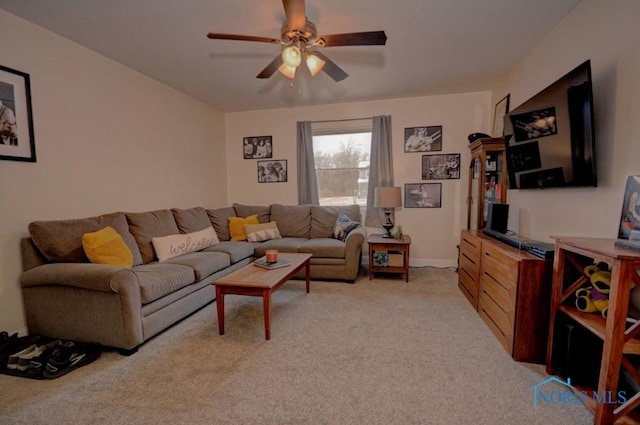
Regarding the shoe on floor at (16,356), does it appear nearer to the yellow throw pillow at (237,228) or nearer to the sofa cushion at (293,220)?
the yellow throw pillow at (237,228)

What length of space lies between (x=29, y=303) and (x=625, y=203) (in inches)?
162

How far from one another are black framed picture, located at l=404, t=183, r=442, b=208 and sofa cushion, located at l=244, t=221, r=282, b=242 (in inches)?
80.5

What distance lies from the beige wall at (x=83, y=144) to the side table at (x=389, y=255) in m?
2.74

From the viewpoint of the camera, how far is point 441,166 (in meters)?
4.06

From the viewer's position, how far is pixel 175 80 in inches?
134

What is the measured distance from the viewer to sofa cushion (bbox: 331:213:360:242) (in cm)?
376

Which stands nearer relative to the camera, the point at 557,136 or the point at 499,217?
the point at 557,136

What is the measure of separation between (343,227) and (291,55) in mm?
2301

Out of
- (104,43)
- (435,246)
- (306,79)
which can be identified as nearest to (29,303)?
(104,43)

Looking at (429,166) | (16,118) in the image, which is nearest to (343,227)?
(429,166)

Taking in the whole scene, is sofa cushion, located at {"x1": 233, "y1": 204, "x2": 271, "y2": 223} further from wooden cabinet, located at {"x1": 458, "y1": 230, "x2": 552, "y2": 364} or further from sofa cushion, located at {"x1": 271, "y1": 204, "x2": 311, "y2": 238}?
wooden cabinet, located at {"x1": 458, "y1": 230, "x2": 552, "y2": 364}

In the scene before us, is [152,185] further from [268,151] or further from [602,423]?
[602,423]

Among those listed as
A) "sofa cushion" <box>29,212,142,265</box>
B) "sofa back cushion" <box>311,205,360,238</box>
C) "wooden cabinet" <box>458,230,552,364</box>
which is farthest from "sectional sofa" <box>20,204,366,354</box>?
"wooden cabinet" <box>458,230,552,364</box>

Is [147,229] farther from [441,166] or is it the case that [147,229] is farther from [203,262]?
[441,166]
